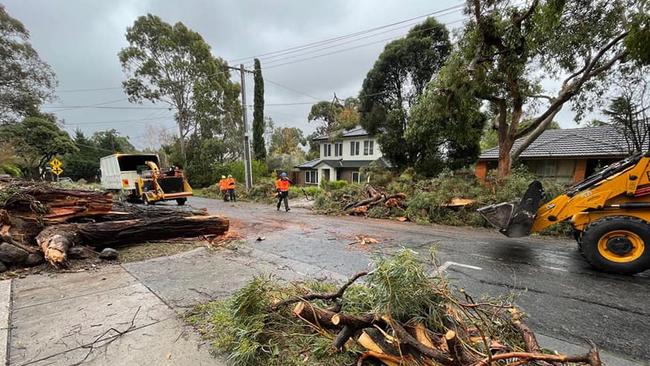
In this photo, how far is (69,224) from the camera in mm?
4945

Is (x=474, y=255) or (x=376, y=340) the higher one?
(x=376, y=340)

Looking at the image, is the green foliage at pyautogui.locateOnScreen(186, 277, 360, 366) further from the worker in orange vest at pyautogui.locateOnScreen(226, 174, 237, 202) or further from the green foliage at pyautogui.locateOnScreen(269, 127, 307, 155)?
the green foliage at pyautogui.locateOnScreen(269, 127, 307, 155)

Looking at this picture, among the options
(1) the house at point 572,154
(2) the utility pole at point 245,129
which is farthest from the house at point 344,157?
(1) the house at point 572,154

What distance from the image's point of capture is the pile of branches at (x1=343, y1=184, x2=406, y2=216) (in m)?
11.1

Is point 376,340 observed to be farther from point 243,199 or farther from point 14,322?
point 243,199

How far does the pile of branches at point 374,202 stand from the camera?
11062 mm

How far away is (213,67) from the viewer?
27.3 m

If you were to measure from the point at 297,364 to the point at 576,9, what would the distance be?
13413mm

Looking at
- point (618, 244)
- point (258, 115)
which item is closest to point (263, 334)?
point (618, 244)

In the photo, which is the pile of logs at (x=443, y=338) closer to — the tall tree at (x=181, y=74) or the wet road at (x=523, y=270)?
the wet road at (x=523, y=270)

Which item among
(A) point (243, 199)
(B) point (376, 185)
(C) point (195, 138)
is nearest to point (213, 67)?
(C) point (195, 138)

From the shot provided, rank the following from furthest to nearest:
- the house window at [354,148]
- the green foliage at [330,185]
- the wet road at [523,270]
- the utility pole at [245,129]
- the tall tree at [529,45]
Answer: the house window at [354,148], the utility pole at [245,129], the green foliage at [330,185], the tall tree at [529,45], the wet road at [523,270]

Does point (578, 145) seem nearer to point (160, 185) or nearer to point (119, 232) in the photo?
point (119, 232)

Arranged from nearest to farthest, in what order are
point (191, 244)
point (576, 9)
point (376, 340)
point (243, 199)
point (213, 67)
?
1. point (376, 340)
2. point (191, 244)
3. point (576, 9)
4. point (243, 199)
5. point (213, 67)
